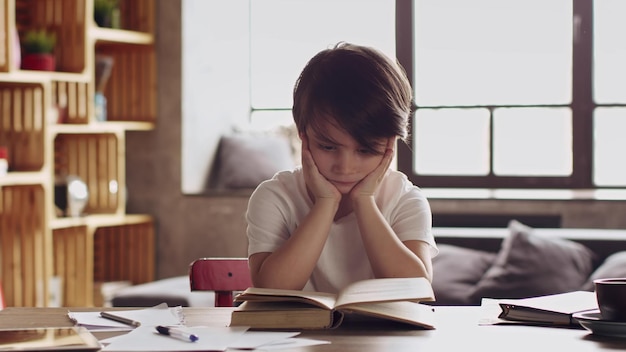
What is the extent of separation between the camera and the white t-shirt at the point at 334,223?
6.56 ft

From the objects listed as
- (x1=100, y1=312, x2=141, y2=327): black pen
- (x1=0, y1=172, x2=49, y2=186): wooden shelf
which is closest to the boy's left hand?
(x1=100, y1=312, x2=141, y2=327): black pen

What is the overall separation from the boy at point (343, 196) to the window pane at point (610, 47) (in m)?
3.25

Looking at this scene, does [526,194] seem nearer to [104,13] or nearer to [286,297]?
[104,13]

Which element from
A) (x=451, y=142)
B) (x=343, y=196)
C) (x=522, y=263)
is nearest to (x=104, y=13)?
(x=451, y=142)

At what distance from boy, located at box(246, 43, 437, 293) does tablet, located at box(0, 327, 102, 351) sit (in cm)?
48

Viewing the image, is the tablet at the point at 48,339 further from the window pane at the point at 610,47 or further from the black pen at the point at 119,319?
the window pane at the point at 610,47

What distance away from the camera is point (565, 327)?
5.29 ft

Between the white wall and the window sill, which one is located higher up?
the white wall

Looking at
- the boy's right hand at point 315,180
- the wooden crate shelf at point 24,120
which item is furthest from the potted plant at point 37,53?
the boy's right hand at point 315,180

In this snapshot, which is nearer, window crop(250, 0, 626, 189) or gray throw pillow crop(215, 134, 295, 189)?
window crop(250, 0, 626, 189)

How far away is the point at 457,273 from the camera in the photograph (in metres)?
3.78

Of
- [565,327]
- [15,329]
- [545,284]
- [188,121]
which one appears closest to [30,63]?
[188,121]

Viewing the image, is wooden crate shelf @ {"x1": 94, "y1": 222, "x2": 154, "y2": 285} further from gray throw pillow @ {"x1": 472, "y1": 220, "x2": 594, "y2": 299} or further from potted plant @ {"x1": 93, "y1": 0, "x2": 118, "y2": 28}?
gray throw pillow @ {"x1": 472, "y1": 220, "x2": 594, "y2": 299}

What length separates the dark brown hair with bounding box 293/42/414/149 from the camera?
6.04 feet
